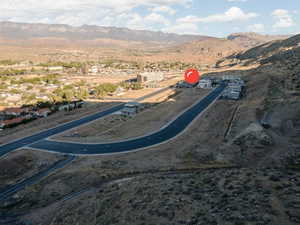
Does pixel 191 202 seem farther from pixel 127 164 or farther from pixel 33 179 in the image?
pixel 33 179

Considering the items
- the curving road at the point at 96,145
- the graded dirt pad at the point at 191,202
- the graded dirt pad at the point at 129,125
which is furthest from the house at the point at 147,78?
the graded dirt pad at the point at 191,202

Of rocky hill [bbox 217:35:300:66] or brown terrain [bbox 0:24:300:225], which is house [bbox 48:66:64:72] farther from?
brown terrain [bbox 0:24:300:225]

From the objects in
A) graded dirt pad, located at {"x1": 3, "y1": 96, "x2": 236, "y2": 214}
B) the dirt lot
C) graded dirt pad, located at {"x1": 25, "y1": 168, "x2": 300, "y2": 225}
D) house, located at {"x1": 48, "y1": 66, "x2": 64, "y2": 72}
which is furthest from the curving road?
house, located at {"x1": 48, "y1": 66, "x2": 64, "y2": 72}

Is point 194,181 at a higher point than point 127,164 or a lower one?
higher

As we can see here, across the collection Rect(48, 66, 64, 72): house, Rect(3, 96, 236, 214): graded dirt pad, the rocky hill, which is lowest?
Rect(3, 96, 236, 214): graded dirt pad

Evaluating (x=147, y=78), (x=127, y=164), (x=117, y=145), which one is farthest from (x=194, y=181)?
(x=147, y=78)

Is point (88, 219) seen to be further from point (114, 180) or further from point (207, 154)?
point (207, 154)
